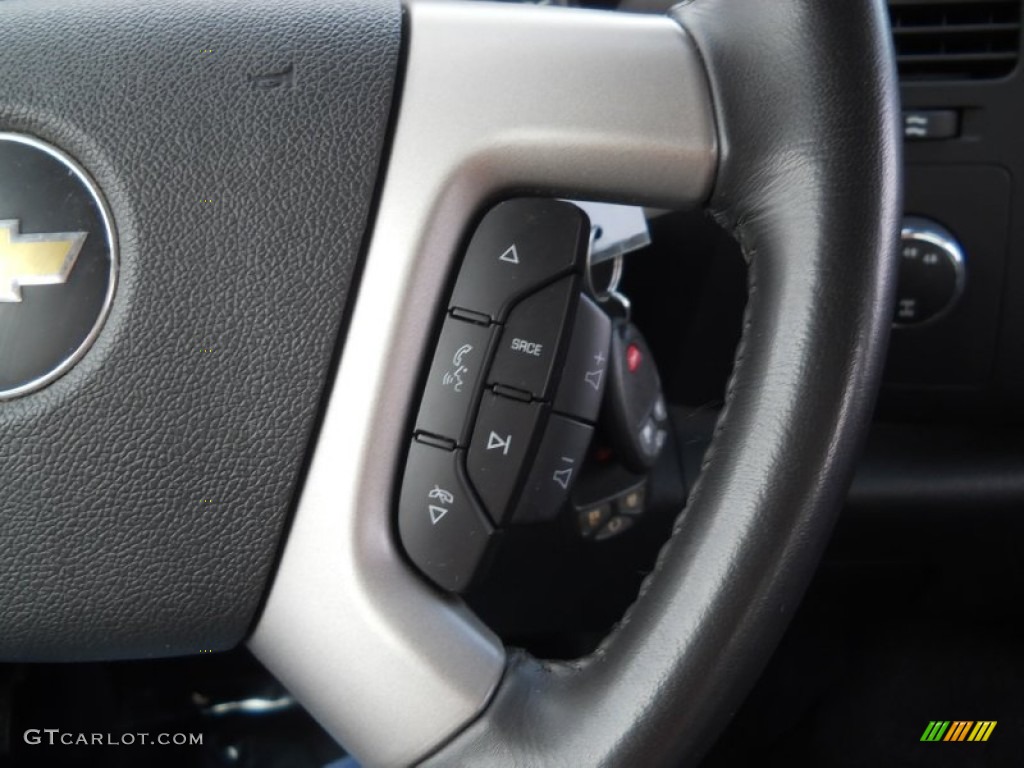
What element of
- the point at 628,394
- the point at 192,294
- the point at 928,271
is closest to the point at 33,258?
the point at 192,294

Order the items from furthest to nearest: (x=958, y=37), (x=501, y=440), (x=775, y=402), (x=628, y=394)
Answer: (x=958, y=37) < (x=628, y=394) < (x=501, y=440) < (x=775, y=402)

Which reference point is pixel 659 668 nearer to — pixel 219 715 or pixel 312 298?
pixel 312 298

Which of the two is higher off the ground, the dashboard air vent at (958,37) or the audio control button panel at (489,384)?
the dashboard air vent at (958,37)

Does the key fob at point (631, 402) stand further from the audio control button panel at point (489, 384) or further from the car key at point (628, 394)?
the audio control button panel at point (489, 384)

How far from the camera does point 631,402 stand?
845 mm

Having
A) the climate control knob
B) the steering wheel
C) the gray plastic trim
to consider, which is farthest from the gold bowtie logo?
the climate control knob

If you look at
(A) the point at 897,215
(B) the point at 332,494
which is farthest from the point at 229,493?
(A) the point at 897,215

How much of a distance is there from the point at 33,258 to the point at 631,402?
1.36ft

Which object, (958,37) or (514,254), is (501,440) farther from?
(958,37)

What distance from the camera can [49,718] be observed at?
1075mm

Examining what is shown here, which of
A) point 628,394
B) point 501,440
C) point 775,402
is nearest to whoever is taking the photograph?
point 775,402

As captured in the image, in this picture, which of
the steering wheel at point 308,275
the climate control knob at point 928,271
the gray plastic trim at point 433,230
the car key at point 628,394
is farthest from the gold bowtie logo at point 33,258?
the climate control knob at point 928,271

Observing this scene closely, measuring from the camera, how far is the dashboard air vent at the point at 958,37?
1006 mm

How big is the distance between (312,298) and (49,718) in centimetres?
64
